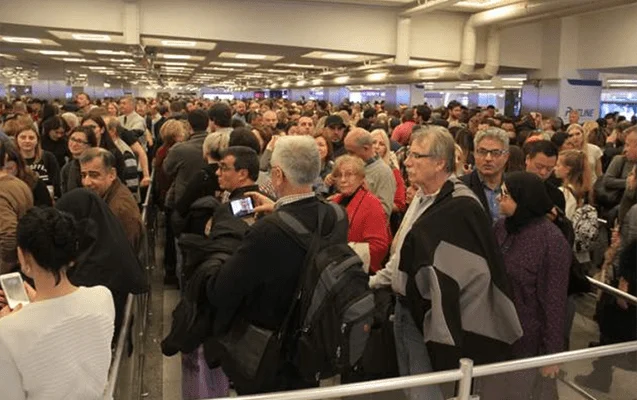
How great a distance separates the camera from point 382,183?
16.5 ft

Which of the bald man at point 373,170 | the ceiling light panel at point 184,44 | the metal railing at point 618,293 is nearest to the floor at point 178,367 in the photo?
the metal railing at point 618,293

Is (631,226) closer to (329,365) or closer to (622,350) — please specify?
(622,350)

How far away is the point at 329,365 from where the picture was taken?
109 inches

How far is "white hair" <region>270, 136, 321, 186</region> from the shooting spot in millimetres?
2838

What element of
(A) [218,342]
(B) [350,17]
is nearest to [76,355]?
(A) [218,342]

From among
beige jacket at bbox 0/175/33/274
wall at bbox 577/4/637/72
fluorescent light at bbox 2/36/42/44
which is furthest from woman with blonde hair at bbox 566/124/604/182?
fluorescent light at bbox 2/36/42/44

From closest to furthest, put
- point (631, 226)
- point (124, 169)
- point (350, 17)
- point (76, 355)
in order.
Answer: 1. point (76, 355)
2. point (631, 226)
3. point (124, 169)
4. point (350, 17)

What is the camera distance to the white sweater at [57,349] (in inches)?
79.7

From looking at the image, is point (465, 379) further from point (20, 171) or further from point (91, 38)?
point (91, 38)

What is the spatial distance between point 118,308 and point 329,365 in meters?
1.32

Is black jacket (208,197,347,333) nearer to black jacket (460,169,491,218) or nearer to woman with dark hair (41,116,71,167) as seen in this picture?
black jacket (460,169,491,218)

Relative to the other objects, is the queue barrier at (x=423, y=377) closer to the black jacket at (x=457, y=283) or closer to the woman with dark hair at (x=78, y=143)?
the black jacket at (x=457, y=283)

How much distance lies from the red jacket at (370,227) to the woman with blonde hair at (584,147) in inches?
124

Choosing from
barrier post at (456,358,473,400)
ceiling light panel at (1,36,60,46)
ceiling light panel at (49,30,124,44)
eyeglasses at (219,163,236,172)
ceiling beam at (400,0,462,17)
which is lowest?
barrier post at (456,358,473,400)
